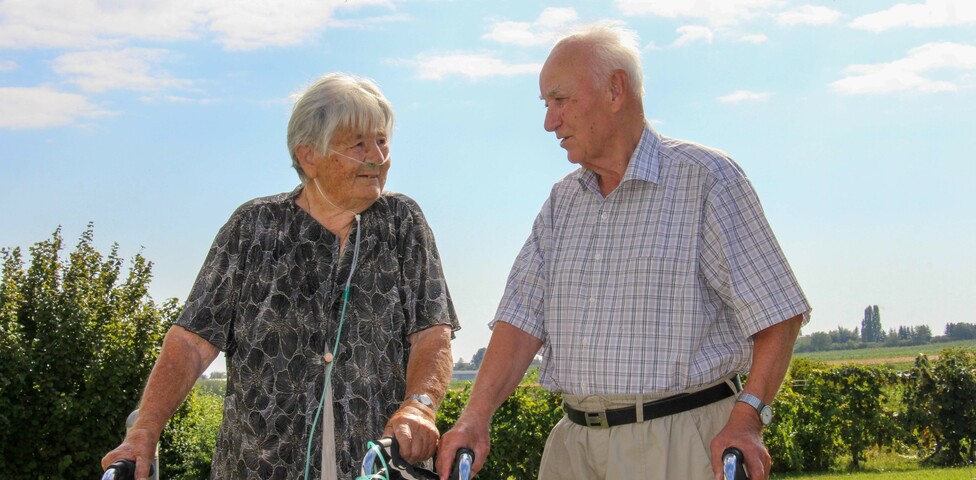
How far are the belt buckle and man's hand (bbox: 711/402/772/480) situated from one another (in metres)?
0.41

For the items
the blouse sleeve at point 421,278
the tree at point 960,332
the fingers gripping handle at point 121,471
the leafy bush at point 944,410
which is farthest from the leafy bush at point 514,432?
the tree at point 960,332

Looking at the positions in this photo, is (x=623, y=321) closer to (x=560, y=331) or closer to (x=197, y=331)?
(x=560, y=331)

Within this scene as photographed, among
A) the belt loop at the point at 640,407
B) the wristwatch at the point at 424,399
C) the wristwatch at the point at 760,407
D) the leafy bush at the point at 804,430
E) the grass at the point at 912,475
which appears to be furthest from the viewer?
the leafy bush at the point at 804,430

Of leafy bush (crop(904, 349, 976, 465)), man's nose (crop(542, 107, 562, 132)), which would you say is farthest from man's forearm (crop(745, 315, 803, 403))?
leafy bush (crop(904, 349, 976, 465))

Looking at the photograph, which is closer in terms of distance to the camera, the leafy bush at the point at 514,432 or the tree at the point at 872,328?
the leafy bush at the point at 514,432

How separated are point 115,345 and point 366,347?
24.9ft

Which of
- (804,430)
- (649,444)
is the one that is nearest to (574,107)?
(649,444)

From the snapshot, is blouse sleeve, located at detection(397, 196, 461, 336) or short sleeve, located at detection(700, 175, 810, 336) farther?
blouse sleeve, located at detection(397, 196, 461, 336)

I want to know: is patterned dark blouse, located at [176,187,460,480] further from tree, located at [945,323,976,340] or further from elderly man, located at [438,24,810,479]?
tree, located at [945,323,976,340]

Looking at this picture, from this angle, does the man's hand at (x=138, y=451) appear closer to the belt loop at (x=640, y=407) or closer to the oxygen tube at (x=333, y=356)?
the oxygen tube at (x=333, y=356)

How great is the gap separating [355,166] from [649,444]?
1.42m

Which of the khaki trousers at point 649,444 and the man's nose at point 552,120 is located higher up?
the man's nose at point 552,120

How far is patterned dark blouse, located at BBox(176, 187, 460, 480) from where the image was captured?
3.40 meters

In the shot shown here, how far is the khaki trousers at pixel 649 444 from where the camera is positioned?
A: 309 cm
